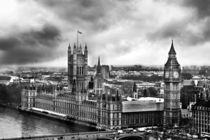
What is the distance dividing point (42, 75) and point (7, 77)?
2864cm

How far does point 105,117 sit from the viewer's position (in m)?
77.3

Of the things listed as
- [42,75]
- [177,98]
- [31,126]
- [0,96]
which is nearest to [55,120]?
[31,126]

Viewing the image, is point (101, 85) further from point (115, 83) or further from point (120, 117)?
point (115, 83)

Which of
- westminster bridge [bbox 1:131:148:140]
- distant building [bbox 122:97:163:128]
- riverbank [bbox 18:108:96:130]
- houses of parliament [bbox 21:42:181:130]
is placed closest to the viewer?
westminster bridge [bbox 1:131:148:140]

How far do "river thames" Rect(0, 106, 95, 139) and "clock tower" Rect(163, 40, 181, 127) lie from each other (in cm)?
1472

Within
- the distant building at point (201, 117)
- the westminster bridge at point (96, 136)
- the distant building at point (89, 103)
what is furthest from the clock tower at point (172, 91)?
the westminster bridge at point (96, 136)

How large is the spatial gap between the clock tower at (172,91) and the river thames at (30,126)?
1472 centimetres

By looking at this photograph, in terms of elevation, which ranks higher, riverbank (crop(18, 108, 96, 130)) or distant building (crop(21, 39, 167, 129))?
distant building (crop(21, 39, 167, 129))

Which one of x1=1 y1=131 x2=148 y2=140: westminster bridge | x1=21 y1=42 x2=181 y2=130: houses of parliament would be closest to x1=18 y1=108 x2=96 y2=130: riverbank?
x1=21 y1=42 x2=181 y2=130: houses of parliament

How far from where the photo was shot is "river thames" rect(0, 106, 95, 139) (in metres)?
73.4

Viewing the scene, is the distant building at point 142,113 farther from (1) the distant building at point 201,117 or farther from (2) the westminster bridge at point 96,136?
(2) the westminster bridge at point 96,136

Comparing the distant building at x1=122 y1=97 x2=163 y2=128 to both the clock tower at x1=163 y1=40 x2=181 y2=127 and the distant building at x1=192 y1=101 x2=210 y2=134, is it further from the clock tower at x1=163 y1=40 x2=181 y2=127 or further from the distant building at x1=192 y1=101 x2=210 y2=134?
the distant building at x1=192 y1=101 x2=210 y2=134

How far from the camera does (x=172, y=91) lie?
78.6 meters

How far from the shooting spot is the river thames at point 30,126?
73438mm
